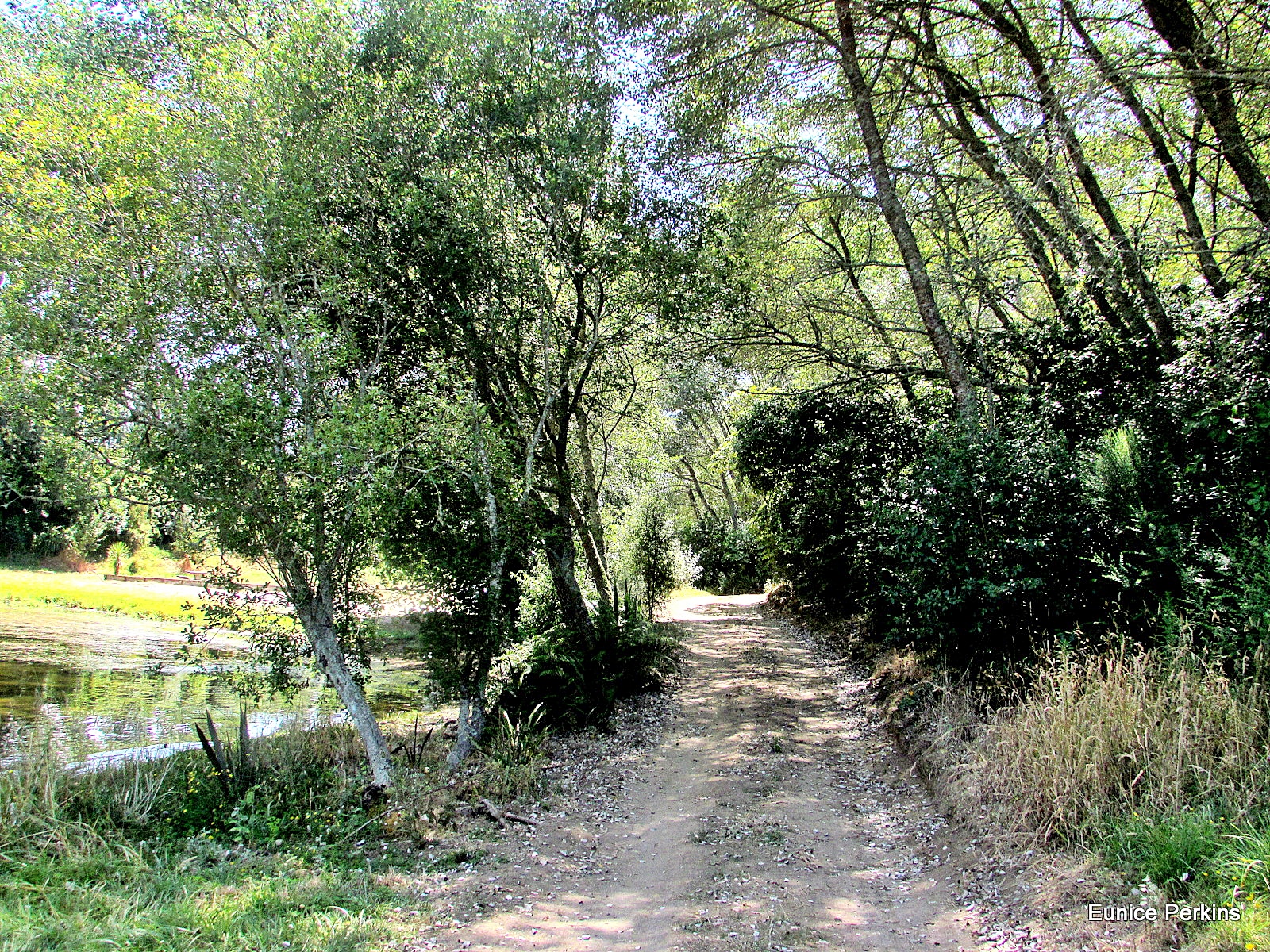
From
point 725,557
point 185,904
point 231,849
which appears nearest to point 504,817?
point 231,849

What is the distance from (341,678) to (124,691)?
8546 millimetres

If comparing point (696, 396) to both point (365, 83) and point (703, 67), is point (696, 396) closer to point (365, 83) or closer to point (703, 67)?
point (703, 67)

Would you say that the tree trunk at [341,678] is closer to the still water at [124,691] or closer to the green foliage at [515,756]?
the still water at [124,691]

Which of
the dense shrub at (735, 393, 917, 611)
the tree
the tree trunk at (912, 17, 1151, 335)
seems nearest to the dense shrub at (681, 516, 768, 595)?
the dense shrub at (735, 393, 917, 611)

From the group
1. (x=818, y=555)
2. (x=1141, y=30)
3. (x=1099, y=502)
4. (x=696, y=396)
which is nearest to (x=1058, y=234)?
(x=1141, y=30)

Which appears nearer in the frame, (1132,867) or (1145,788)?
(1132,867)

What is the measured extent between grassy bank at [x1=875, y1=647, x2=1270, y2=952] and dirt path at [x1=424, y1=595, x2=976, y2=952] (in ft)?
2.66

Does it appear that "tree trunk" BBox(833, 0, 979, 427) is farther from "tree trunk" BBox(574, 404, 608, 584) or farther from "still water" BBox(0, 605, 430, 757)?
"still water" BBox(0, 605, 430, 757)

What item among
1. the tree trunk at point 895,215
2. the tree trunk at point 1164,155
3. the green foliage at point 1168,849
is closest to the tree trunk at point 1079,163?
the tree trunk at point 1164,155

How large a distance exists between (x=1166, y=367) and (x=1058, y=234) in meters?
3.83

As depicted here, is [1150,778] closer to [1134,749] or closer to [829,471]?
[1134,749]

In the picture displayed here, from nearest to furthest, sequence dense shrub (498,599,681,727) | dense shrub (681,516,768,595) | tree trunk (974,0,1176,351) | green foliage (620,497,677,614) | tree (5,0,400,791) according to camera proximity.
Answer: tree (5,0,400,791), tree trunk (974,0,1176,351), dense shrub (498,599,681,727), green foliage (620,497,677,614), dense shrub (681,516,768,595)

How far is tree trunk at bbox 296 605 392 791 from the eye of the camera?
7.24m

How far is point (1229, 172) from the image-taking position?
Result: 39.7 feet
